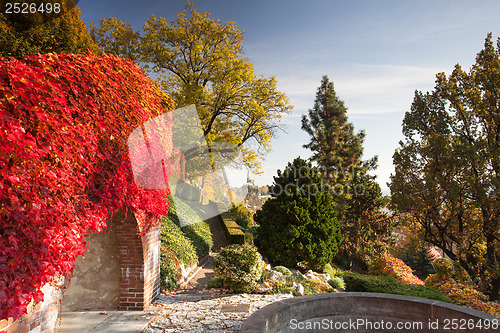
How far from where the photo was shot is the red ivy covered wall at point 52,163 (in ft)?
7.98

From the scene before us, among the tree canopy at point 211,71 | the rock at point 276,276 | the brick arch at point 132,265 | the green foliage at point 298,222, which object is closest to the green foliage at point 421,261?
the tree canopy at point 211,71

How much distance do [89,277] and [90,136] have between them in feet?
11.1

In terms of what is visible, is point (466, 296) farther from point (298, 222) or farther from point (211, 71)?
point (211, 71)

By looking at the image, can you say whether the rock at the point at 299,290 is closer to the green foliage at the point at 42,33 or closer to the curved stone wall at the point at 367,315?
the curved stone wall at the point at 367,315

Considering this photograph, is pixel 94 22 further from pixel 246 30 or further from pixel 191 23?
pixel 246 30

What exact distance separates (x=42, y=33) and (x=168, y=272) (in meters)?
9.28

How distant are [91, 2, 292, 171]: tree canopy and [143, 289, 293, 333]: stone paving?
38.2ft

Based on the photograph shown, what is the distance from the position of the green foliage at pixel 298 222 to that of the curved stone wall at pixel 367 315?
14.8ft

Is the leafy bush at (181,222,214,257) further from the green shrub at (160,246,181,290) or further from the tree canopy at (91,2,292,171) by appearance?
the tree canopy at (91,2,292,171)

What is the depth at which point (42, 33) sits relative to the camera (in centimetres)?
1064

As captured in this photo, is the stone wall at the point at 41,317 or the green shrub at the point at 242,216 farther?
the green shrub at the point at 242,216

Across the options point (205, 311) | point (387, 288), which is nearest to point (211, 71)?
point (387, 288)

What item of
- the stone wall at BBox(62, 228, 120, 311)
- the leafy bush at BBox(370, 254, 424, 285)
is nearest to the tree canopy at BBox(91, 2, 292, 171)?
the leafy bush at BBox(370, 254, 424, 285)

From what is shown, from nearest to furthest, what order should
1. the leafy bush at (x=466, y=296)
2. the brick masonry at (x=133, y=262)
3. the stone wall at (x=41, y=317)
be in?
the stone wall at (x=41, y=317)
the brick masonry at (x=133, y=262)
the leafy bush at (x=466, y=296)
